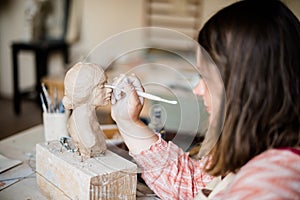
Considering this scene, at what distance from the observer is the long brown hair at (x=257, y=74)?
683 mm

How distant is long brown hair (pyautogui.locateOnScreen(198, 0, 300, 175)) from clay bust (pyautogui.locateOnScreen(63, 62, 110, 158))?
29cm

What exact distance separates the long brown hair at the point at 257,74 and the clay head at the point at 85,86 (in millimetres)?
280

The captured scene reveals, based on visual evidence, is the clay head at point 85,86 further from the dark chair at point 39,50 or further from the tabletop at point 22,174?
the dark chair at point 39,50

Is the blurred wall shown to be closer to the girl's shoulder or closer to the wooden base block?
the wooden base block

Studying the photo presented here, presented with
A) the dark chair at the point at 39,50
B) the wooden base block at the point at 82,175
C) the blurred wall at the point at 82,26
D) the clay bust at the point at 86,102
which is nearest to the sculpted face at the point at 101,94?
the clay bust at the point at 86,102

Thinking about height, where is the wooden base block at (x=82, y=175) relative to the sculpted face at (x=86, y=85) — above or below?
below

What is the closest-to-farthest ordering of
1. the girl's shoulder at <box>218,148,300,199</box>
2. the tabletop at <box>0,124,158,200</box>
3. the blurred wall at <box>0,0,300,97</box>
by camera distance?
the girl's shoulder at <box>218,148,300,199</box>, the tabletop at <box>0,124,158,200</box>, the blurred wall at <box>0,0,300,97</box>

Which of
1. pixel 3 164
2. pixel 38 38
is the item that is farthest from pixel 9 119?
pixel 3 164

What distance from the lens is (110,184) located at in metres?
0.82

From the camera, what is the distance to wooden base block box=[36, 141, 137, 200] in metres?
0.80

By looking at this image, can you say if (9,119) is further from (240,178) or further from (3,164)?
(240,178)

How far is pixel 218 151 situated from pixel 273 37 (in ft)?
0.76

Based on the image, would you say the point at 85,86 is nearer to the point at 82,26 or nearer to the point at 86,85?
the point at 86,85

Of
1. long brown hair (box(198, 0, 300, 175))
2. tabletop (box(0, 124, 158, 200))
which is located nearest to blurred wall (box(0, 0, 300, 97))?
tabletop (box(0, 124, 158, 200))
